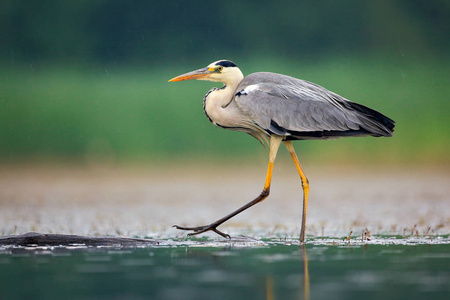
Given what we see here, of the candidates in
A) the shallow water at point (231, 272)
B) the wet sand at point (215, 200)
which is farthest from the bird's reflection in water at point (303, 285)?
the wet sand at point (215, 200)

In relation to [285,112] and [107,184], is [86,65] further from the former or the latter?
[285,112]

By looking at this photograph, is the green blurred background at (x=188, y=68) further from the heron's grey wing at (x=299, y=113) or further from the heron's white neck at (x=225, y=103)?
the heron's grey wing at (x=299, y=113)

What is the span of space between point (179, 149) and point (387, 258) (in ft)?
38.3

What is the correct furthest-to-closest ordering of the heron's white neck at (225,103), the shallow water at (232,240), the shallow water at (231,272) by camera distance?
the heron's white neck at (225,103) → the shallow water at (232,240) → the shallow water at (231,272)

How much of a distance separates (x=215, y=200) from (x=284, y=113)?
4799mm

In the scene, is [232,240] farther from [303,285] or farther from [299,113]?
[303,285]

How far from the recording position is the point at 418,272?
520 centimetres

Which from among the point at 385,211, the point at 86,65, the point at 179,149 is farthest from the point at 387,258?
the point at 86,65

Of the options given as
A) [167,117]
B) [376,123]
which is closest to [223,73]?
[376,123]

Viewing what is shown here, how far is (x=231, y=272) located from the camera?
5.32 m

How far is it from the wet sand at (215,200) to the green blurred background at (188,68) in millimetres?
989

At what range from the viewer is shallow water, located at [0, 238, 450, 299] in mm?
4625

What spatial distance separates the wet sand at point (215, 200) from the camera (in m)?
8.60

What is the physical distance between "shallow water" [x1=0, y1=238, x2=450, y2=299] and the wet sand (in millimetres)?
1215
